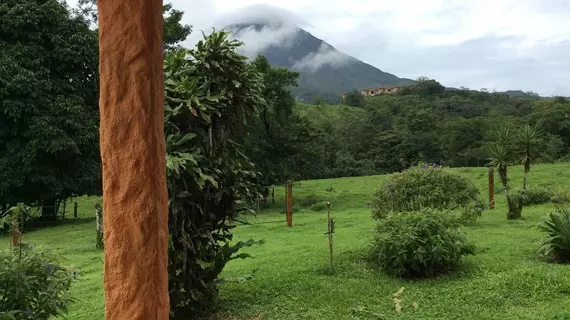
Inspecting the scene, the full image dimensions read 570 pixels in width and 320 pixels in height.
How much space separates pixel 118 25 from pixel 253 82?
3.31m

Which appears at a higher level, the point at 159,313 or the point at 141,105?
the point at 141,105

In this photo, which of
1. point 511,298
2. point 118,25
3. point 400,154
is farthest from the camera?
point 400,154

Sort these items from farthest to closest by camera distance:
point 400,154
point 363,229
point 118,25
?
point 400,154 < point 363,229 < point 118,25

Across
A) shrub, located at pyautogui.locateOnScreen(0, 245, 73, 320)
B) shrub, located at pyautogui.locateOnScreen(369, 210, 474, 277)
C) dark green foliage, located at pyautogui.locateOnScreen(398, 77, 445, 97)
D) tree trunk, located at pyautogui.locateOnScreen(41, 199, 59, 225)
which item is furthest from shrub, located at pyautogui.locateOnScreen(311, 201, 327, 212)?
dark green foliage, located at pyautogui.locateOnScreen(398, 77, 445, 97)

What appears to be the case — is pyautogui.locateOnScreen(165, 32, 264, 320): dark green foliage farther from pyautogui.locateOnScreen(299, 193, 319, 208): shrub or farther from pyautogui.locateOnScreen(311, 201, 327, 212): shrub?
pyautogui.locateOnScreen(299, 193, 319, 208): shrub

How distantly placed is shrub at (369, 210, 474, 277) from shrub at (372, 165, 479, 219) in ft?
8.65

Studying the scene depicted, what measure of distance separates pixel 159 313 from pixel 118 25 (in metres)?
1.60

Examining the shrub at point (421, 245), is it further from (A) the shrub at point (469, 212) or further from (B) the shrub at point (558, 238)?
(A) the shrub at point (469, 212)

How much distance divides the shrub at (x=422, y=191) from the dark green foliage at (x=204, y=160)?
4.81 m

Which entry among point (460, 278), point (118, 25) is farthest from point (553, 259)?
point (118, 25)

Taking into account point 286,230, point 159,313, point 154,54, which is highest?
point 154,54

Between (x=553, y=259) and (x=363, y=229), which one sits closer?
(x=553, y=259)

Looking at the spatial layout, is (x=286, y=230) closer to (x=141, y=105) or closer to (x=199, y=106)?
(x=199, y=106)

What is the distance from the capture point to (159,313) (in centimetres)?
266
